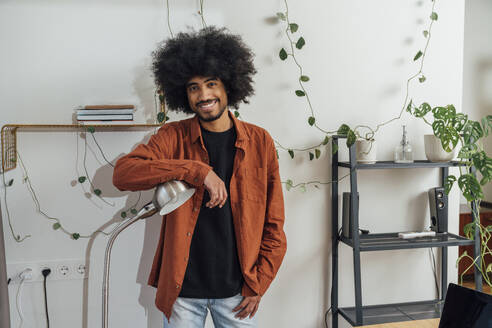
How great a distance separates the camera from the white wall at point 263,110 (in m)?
2.03

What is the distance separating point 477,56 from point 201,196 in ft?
11.8

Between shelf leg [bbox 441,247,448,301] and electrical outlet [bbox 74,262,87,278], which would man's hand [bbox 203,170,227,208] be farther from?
shelf leg [bbox 441,247,448,301]

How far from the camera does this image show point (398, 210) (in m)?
2.46

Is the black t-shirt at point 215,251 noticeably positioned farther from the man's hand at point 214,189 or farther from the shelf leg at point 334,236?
the shelf leg at point 334,236

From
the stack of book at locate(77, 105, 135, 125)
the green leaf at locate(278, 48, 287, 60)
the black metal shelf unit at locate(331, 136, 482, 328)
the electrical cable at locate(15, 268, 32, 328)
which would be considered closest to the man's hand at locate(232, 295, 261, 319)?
the black metal shelf unit at locate(331, 136, 482, 328)

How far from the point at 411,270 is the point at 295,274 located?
77cm

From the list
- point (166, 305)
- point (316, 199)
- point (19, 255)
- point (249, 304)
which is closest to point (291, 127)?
point (316, 199)

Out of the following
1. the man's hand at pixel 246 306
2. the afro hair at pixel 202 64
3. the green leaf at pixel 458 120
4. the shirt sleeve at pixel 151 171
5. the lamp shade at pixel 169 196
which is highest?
the afro hair at pixel 202 64

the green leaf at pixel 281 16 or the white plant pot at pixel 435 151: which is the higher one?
the green leaf at pixel 281 16

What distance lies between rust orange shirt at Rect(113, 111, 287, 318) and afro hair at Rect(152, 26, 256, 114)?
17cm

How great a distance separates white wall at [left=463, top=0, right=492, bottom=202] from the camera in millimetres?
3932

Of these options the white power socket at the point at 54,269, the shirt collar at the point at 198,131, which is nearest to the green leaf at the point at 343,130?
the shirt collar at the point at 198,131

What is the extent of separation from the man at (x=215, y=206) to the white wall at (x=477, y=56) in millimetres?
3096

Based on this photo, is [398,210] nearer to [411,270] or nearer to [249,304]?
[411,270]
